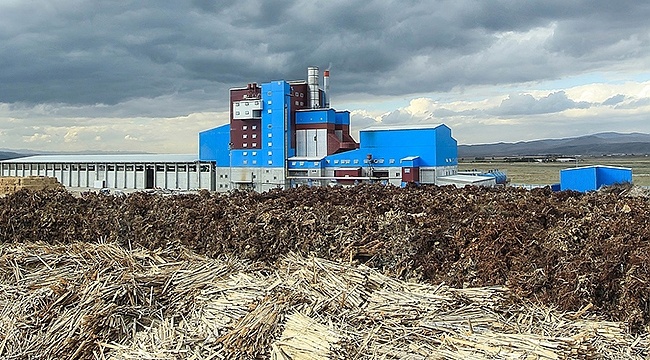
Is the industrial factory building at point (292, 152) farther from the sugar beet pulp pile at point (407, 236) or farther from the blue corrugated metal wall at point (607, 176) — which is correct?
the sugar beet pulp pile at point (407, 236)

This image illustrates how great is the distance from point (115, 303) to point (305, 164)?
27.5m

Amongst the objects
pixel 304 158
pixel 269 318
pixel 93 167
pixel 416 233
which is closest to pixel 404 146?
pixel 304 158

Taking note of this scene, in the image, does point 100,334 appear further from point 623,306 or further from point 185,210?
point 623,306

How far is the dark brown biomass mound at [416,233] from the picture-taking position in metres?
4.83

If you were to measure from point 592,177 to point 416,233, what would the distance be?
58.0 ft

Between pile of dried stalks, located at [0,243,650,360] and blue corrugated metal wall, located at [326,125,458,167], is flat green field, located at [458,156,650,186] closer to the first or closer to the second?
blue corrugated metal wall, located at [326,125,458,167]

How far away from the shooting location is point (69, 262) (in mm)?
6457

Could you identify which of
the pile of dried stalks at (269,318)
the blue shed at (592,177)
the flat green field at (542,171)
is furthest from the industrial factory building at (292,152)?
the pile of dried stalks at (269,318)

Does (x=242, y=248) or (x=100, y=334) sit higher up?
(x=242, y=248)

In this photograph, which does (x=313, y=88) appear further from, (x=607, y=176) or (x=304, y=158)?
(x=607, y=176)

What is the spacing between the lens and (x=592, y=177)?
69.7 feet

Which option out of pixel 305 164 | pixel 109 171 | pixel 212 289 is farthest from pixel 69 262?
pixel 109 171

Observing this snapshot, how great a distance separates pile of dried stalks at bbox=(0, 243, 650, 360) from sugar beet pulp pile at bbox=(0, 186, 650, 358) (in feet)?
0.80

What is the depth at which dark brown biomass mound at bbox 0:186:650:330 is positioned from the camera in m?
4.83
